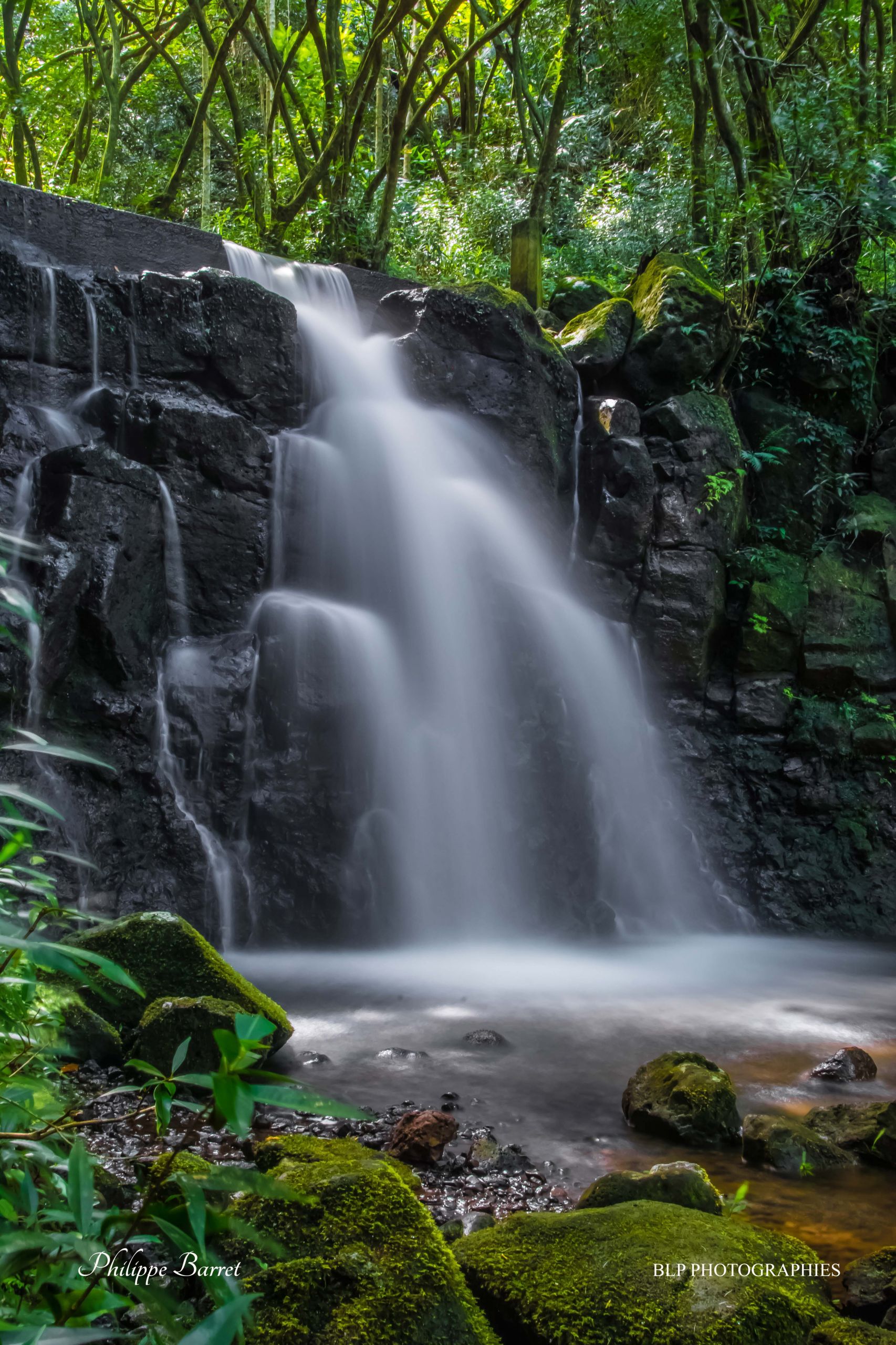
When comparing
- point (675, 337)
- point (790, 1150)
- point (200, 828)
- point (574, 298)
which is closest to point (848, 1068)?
point (790, 1150)

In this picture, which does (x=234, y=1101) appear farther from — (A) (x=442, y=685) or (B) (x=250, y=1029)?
(A) (x=442, y=685)

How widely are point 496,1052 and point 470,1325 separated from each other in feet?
8.38

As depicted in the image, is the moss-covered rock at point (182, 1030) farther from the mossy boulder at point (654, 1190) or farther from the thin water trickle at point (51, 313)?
the thin water trickle at point (51, 313)

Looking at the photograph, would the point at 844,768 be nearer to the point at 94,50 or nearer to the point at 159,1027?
the point at 159,1027

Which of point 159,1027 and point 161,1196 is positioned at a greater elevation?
point 161,1196

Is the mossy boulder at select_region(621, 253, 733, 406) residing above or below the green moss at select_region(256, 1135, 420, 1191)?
above

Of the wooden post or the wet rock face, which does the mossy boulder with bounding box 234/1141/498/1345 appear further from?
the wooden post

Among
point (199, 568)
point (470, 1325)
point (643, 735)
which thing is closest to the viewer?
point (470, 1325)

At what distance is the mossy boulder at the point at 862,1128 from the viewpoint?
3602 millimetres

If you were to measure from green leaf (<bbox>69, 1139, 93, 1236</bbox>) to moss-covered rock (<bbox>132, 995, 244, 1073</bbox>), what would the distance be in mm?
3042

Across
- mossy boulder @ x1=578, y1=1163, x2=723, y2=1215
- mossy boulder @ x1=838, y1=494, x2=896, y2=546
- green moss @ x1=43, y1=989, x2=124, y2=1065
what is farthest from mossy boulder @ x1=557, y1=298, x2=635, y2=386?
mossy boulder @ x1=578, y1=1163, x2=723, y2=1215

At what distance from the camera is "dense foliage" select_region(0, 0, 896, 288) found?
1084 centimetres

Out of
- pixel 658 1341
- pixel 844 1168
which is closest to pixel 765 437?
pixel 844 1168

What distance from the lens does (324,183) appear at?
1309 cm
